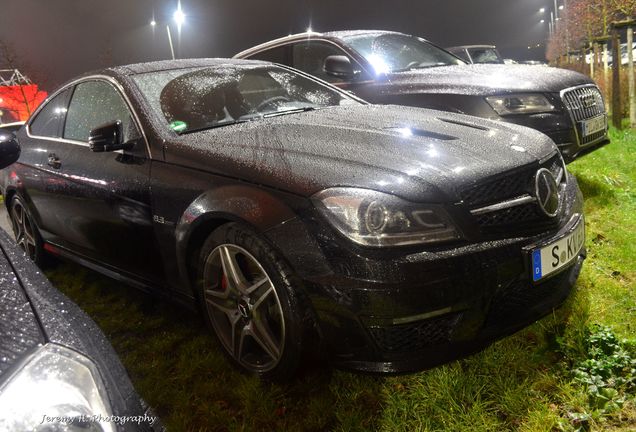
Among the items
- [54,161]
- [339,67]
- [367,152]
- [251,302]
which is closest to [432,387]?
[251,302]

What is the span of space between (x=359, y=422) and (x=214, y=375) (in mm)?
830

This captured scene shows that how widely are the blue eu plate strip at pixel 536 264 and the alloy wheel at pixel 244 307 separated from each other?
1004mm

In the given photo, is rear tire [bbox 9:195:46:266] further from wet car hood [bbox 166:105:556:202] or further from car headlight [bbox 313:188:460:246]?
car headlight [bbox 313:188:460:246]

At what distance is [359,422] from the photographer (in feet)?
7.37

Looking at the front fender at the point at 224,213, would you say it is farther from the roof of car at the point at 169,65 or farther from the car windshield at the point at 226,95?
the roof of car at the point at 169,65

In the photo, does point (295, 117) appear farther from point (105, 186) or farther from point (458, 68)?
point (458, 68)

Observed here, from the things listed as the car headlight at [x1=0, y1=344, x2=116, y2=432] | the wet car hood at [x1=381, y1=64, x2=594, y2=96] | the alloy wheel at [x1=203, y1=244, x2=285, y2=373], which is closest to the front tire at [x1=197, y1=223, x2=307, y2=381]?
the alloy wheel at [x1=203, y1=244, x2=285, y2=373]

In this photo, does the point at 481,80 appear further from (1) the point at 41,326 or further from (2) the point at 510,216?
(1) the point at 41,326

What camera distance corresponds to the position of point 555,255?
229cm

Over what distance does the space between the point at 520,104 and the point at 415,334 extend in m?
3.04

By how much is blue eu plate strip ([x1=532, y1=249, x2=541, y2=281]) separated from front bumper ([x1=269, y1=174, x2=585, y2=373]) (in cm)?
3

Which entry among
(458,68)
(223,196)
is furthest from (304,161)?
(458,68)

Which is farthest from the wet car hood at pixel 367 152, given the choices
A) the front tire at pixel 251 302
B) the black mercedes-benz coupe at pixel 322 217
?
the front tire at pixel 251 302

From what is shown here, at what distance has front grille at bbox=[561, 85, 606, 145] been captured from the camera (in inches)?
177
